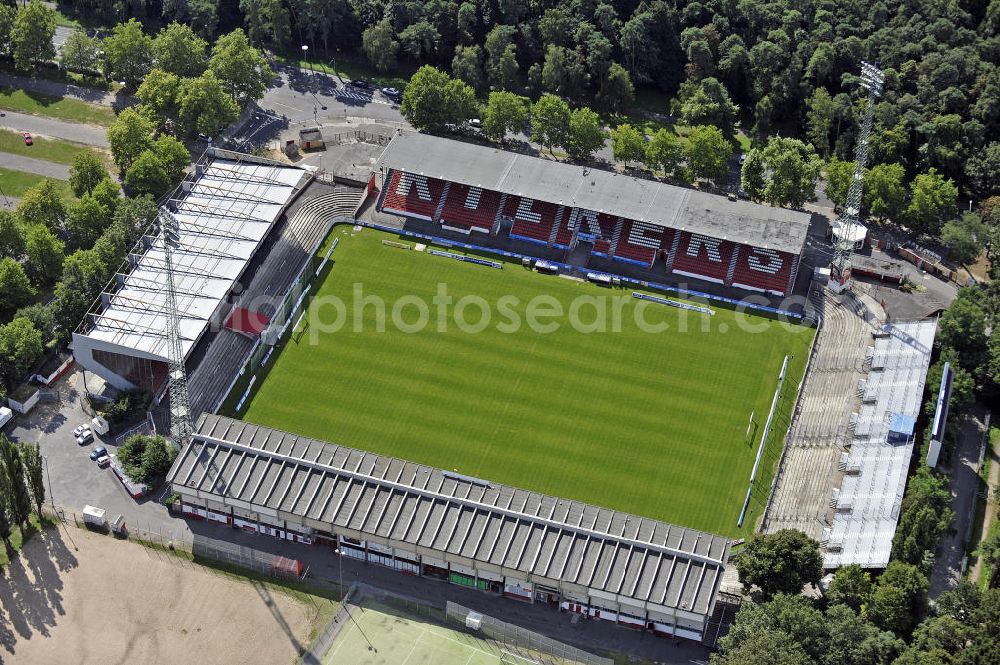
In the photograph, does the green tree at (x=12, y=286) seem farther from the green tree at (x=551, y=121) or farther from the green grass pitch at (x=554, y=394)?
the green tree at (x=551, y=121)

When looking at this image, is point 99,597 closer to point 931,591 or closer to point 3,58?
point 931,591

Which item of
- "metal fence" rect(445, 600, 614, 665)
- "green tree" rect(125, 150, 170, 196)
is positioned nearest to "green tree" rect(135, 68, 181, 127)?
"green tree" rect(125, 150, 170, 196)

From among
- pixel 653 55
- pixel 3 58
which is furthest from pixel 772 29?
pixel 3 58

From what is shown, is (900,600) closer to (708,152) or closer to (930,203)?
(930,203)

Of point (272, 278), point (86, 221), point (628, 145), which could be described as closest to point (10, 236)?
point (86, 221)

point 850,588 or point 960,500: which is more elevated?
point 960,500

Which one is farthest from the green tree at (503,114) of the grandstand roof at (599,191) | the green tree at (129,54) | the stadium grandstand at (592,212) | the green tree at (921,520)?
the green tree at (921,520)

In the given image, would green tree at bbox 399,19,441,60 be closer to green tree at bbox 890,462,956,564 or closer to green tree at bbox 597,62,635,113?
green tree at bbox 597,62,635,113
